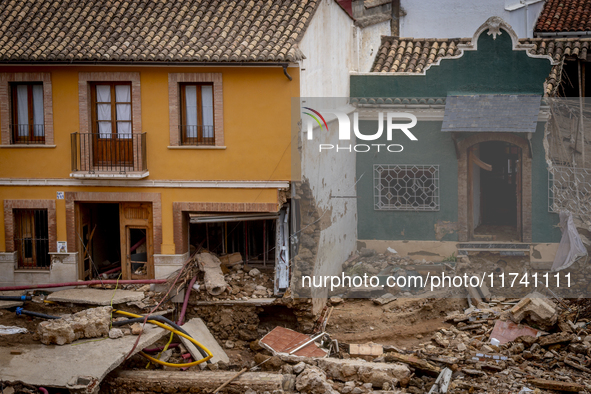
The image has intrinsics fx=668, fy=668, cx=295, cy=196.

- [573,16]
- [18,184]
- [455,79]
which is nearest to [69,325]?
[18,184]

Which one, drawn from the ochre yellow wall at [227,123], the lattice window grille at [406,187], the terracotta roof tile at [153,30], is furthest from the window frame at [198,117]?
the lattice window grille at [406,187]

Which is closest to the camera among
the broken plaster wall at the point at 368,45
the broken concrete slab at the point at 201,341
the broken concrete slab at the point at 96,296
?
the broken concrete slab at the point at 201,341

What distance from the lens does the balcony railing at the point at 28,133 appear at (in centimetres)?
1627

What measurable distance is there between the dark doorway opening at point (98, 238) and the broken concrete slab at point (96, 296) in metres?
0.89

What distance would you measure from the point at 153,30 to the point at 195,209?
4.36m

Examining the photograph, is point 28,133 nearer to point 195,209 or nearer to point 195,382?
point 195,209

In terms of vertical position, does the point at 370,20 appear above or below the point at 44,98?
above

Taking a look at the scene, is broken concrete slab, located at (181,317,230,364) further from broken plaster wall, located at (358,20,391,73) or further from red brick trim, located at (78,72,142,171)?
broken plaster wall, located at (358,20,391,73)

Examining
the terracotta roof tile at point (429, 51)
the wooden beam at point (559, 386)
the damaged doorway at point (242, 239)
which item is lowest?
the wooden beam at point (559, 386)

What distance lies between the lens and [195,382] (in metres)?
13.0

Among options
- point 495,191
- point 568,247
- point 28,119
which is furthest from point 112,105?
point 568,247

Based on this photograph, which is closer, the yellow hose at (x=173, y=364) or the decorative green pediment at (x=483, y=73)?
the yellow hose at (x=173, y=364)

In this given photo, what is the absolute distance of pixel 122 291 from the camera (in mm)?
15742

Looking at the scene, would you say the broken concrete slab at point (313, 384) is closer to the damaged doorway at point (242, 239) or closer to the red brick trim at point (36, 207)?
the damaged doorway at point (242, 239)
